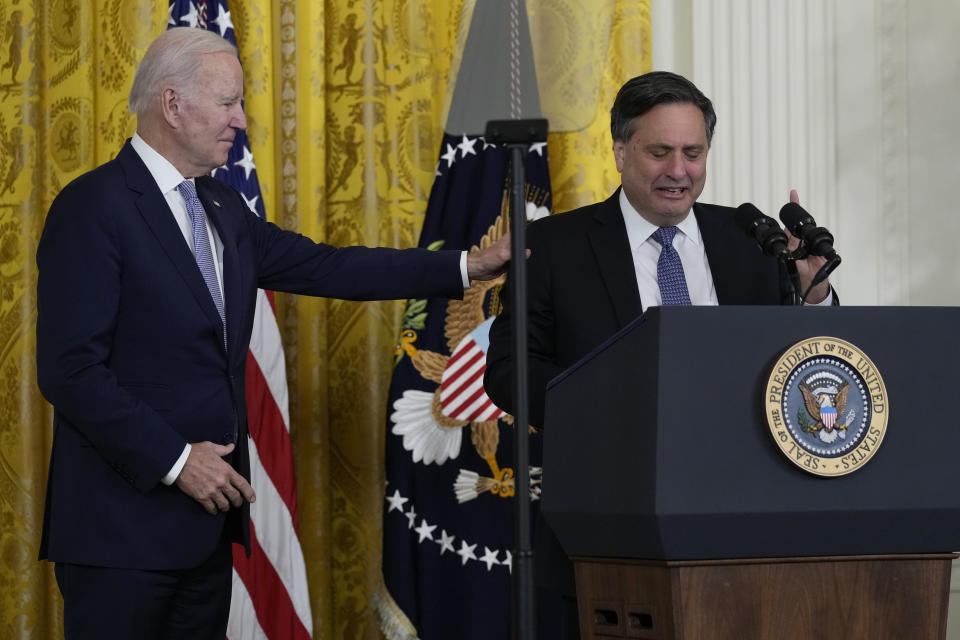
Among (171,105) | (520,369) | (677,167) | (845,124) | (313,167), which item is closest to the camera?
(520,369)

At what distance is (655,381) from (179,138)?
4.41ft

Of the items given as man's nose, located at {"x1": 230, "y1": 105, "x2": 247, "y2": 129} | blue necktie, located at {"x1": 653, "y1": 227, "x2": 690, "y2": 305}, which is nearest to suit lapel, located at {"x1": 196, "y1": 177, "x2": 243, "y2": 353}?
man's nose, located at {"x1": 230, "y1": 105, "x2": 247, "y2": 129}

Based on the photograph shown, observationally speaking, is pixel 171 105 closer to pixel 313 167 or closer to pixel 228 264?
pixel 228 264

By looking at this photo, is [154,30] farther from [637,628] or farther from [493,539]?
[637,628]

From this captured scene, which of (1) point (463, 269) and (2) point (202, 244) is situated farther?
(1) point (463, 269)

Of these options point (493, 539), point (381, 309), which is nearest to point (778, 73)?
point (381, 309)

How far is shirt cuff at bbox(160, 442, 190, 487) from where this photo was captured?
2.37 meters

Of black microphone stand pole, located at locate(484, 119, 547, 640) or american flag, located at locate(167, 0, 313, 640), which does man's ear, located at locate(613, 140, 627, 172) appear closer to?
black microphone stand pole, located at locate(484, 119, 547, 640)

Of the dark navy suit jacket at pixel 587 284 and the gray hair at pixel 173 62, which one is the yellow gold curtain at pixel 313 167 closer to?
the gray hair at pixel 173 62

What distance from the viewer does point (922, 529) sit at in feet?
5.70

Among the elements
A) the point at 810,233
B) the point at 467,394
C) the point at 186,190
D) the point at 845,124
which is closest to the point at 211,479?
the point at 186,190

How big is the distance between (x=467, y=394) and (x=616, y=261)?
4.67 feet

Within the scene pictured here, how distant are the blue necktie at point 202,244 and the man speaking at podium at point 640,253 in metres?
0.58

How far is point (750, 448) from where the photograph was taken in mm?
1683
